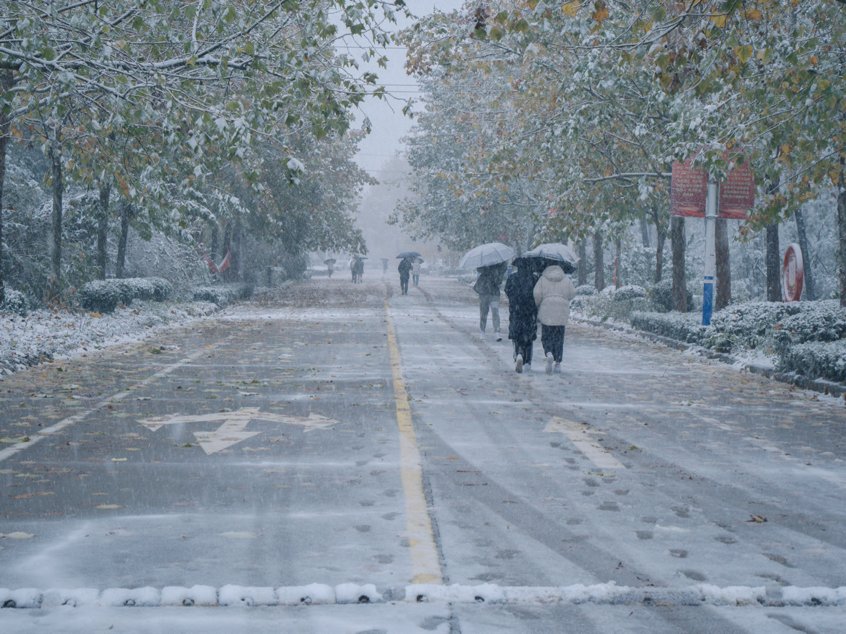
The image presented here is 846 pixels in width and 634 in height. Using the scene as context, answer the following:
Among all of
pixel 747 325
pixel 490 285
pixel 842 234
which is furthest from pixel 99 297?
pixel 842 234

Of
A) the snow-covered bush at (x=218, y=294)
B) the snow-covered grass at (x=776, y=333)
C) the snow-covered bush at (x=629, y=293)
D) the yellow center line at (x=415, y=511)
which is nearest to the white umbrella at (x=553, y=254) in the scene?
the snow-covered grass at (x=776, y=333)

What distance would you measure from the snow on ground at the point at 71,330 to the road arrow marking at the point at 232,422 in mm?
5052

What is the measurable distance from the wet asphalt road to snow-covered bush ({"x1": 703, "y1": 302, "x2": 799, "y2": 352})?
463 centimetres

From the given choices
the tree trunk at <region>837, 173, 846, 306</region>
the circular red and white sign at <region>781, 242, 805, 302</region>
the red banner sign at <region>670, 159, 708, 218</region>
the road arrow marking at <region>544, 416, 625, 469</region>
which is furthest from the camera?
the circular red and white sign at <region>781, 242, 805, 302</region>

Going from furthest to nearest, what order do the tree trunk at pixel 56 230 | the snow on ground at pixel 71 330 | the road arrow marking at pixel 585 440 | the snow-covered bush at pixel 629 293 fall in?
the snow-covered bush at pixel 629 293, the tree trunk at pixel 56 230, the snow on ground at pixel 71 330, the road arrow marking at pixel 585 440

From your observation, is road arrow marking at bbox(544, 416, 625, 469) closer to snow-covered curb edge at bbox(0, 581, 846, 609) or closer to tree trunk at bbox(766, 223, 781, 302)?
snow-covered curb edge at bbox(0, 581, 846, 609)

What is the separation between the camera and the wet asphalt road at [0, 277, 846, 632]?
5562mm

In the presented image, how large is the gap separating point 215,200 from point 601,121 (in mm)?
16902

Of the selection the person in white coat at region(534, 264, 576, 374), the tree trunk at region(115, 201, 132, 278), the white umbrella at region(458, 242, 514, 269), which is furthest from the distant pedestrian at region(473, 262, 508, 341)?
the tree trunk at region(115, 201, 132, 278)

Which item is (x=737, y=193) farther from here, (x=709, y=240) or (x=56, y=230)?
(x=56, y=230)

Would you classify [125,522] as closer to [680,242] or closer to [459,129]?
[680,242]

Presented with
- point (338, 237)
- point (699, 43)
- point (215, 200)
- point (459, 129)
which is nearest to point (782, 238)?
point (459, 129)

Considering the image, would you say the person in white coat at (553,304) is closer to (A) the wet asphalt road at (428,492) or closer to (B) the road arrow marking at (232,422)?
(A) the wet asphalt road at (428,492)

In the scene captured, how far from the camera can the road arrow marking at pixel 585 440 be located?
9250 mm
